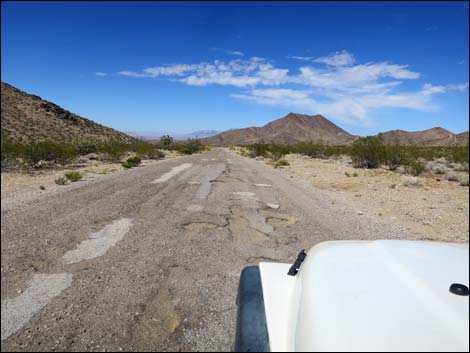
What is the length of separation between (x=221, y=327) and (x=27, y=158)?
42.8 feet

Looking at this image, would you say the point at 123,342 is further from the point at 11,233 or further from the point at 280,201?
the point at 280,201

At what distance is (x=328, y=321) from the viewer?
4.25 feet

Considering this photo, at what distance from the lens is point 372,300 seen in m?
1.33

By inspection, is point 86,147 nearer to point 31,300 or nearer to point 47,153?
point 47,153

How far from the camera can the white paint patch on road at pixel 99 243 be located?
12.4ft

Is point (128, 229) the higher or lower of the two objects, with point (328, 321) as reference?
lower

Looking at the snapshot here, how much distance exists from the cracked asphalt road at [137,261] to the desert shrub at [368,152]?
53.9ft

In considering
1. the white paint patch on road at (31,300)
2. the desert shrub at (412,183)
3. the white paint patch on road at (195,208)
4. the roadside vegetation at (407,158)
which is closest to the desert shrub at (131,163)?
the roadside vegetation at (407,158)

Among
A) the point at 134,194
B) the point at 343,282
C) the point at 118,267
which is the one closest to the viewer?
the point at 343,282

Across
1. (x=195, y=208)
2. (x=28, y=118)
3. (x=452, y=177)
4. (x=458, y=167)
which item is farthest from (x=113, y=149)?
(x=458, y=167)

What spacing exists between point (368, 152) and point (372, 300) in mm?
23222

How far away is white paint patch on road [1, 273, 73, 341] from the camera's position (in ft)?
7.14

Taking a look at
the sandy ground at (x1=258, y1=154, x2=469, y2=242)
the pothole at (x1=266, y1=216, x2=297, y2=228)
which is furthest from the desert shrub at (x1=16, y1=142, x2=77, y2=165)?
the sandy ground at (x1=258, y1=154, x2=469, y2=242)

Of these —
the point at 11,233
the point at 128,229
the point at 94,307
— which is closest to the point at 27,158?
the point at 128,229
